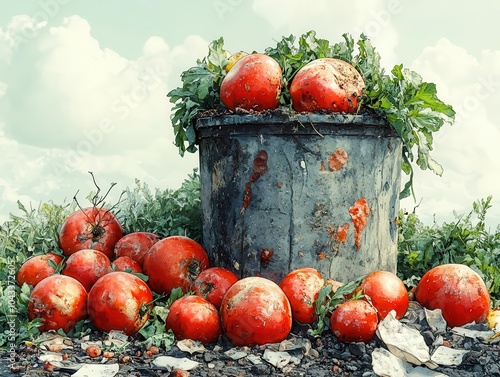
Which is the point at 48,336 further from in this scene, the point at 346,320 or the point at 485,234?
the point at 485,234

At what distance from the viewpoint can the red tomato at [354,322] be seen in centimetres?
387

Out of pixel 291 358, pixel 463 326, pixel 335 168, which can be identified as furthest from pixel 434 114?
pixel 291 358

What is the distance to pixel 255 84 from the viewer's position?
445cm

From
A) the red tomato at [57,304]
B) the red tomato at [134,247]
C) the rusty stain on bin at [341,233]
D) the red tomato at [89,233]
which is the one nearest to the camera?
the red tomato at [57,304]

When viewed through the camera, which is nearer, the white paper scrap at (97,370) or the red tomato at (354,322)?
the white paper scrap at (97,370)

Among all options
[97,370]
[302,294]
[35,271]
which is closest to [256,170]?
[302,294]

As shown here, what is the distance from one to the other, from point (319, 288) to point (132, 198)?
2716 millimetres

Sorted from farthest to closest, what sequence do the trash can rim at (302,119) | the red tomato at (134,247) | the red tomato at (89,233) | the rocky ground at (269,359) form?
the red tomato at (89,233)
the red tomato at (134,247)
the trash can rim at (302,119)
the rocky ground at (269,359)

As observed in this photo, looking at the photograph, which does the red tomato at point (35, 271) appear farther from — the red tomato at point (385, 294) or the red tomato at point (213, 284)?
the red tomato at point (385, 294)

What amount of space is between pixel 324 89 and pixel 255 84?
0.49 meters

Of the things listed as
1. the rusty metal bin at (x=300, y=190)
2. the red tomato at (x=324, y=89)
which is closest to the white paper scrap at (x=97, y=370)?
the rusty metal bin at (x=300, y=190)

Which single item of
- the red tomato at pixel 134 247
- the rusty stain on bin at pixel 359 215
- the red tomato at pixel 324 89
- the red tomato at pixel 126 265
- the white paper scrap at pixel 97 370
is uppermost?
the red tomato at pixel 324 89

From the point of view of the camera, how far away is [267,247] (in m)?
4.65

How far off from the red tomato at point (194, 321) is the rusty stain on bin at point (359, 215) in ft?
4.19
